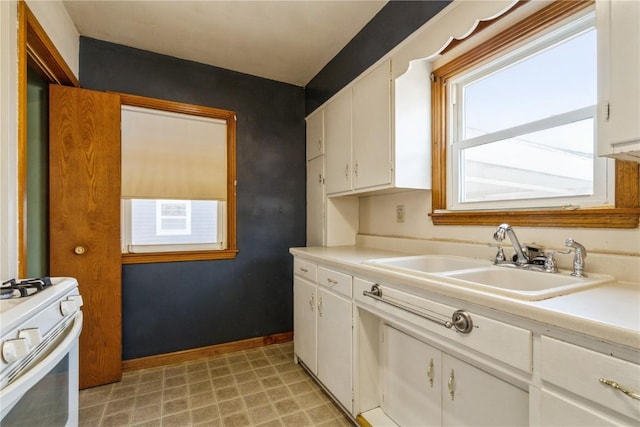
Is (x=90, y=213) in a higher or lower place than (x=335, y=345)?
higher

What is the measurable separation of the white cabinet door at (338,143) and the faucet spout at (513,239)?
1.11 meters

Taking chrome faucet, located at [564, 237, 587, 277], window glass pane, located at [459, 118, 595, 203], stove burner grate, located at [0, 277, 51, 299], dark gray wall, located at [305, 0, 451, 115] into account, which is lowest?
stove burner grate, located at [0, 277, 51, 299]

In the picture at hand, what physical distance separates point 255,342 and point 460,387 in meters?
1.95

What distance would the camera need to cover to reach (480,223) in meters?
1.66

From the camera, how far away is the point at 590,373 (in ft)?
2.35

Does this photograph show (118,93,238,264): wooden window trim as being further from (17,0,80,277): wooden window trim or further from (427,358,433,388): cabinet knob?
(427,358,433,388): cabinet knob

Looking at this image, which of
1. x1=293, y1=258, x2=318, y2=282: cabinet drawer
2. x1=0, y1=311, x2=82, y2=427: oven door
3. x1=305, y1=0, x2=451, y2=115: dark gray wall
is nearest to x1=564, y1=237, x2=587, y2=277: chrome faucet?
x1=305, y1=0, x2=451, y2=115: dark gray wall

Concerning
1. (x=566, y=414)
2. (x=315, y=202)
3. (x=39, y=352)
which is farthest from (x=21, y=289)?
(x=315, y=202)

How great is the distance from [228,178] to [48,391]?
2.01 m

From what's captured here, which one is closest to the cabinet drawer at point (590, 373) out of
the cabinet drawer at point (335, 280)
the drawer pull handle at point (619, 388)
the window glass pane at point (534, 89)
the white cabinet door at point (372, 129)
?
the drawer pull handle at point (619, 388)

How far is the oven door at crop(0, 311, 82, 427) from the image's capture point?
2.29 feet

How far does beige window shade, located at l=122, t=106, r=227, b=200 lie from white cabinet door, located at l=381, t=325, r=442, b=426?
188 cm

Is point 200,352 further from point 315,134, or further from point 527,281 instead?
point 527,281

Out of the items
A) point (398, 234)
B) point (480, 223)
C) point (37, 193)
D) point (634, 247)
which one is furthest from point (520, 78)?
point (37, 193)
